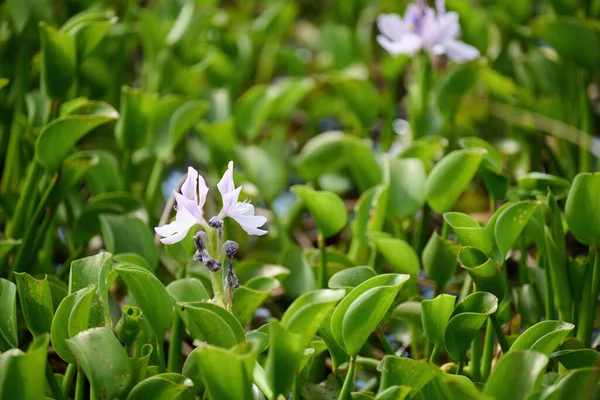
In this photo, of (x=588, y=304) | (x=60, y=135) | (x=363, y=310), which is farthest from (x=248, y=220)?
(x=588, y=304)

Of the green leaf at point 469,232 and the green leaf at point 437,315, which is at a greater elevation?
the green leaf at point 469,232

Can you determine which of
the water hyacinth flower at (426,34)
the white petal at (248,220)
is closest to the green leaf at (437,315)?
the white petal at (248,220)

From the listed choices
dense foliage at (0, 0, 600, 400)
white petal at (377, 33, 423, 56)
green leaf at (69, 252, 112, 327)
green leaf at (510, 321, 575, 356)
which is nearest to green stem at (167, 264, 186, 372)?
dense foliage at (0, 0, 600, 400)

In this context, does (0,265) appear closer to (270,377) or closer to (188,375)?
(188,375)

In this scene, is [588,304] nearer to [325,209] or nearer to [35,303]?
[325,209]

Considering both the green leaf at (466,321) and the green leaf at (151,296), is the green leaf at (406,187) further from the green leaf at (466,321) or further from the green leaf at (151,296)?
the green leaf at (151,296)

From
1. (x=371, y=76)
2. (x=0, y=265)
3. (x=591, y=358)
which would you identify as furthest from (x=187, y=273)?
(x=371, y=76)
